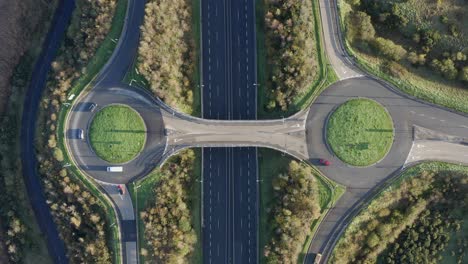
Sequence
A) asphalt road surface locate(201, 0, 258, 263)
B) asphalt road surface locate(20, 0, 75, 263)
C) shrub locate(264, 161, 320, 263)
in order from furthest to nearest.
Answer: asphalt road surface locate(20, 0, 75, 263)
asphalt road surface locate(201, 0, 258, 263)
shrub locate(264, 161, 320, 263)

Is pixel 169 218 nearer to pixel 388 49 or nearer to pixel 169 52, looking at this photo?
pixel 169 52

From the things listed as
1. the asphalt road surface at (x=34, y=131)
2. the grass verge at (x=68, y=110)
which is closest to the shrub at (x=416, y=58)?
the grass verge at (x=68, y=110)

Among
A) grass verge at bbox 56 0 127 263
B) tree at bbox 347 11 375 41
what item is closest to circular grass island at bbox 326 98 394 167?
tree at bbox 347 11 375 41

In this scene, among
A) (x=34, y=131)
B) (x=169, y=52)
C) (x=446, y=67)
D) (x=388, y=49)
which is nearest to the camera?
(x=446, y=67)

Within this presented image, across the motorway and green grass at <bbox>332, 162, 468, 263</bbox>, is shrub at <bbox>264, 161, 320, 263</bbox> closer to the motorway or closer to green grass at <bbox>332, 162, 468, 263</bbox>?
the motorway

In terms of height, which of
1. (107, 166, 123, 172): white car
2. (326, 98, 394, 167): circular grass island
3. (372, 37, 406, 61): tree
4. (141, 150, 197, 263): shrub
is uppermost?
(372, 37, 406, 61): tree

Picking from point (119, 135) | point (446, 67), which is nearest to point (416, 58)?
point (446, 67)

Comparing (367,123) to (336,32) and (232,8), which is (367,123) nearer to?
(336,32)
